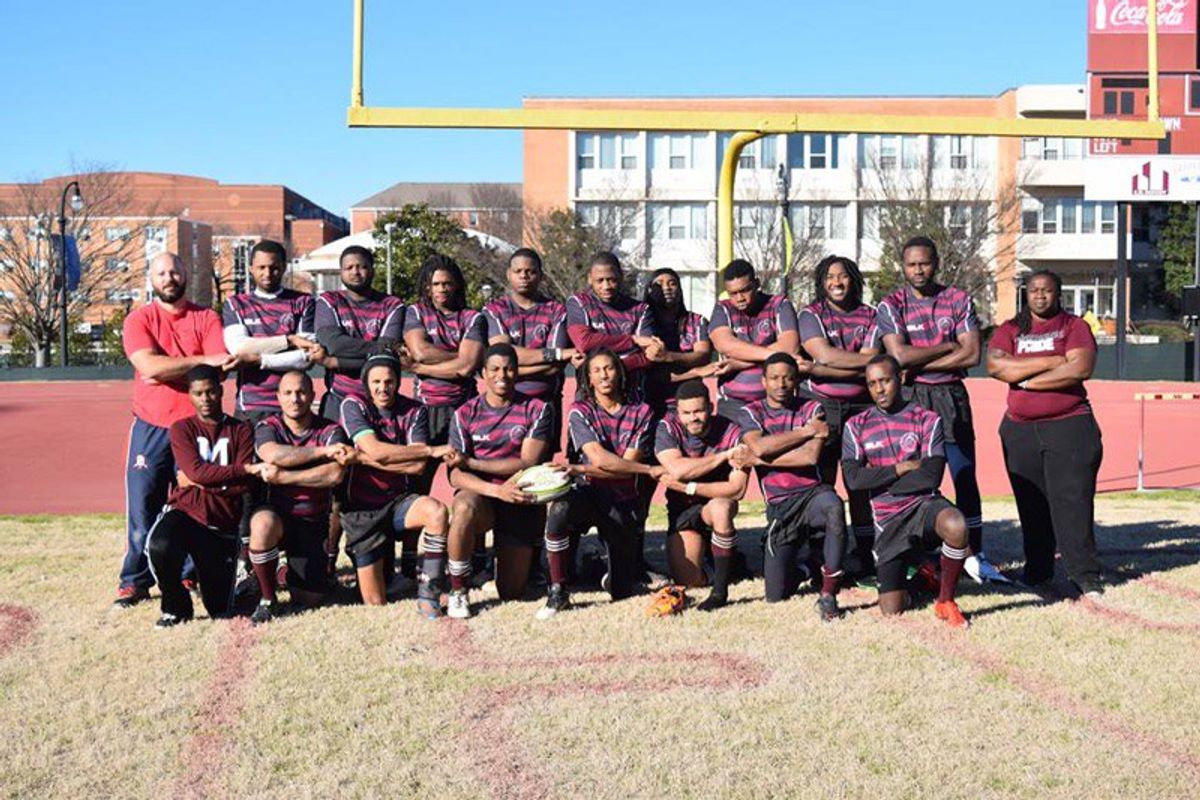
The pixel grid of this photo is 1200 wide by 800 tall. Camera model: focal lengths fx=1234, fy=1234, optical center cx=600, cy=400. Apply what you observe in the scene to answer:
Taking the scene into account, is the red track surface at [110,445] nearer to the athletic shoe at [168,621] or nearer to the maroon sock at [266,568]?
the maroon sock at [266,568]

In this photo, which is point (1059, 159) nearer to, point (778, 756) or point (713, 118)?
point (713, 118)

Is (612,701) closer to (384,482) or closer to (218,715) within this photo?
(218,715)

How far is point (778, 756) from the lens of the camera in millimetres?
4500

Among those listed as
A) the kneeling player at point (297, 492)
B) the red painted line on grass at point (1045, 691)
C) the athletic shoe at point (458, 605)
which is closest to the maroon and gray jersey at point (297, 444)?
the kneeling player at point (297, 492)

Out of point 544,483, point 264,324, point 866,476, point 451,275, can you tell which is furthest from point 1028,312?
point 264,324

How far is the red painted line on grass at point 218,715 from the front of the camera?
14.1ft

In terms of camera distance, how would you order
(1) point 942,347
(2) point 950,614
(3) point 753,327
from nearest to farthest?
(2) point 950,614 < (1) point 942,347 < (3) point 753,327

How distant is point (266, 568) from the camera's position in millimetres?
6676

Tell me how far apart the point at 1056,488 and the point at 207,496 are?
4.84 m

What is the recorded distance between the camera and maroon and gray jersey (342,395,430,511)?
693cm

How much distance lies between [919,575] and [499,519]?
8.03ft

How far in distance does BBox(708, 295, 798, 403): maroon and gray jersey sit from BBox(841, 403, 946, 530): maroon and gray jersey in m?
0.80

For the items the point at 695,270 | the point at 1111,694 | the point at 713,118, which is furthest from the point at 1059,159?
the point at 1111,694

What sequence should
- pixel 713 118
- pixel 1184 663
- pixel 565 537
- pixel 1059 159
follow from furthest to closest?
pixel 1059 159
pixel 713 118
pixel 565 537
pixel 1184 663
